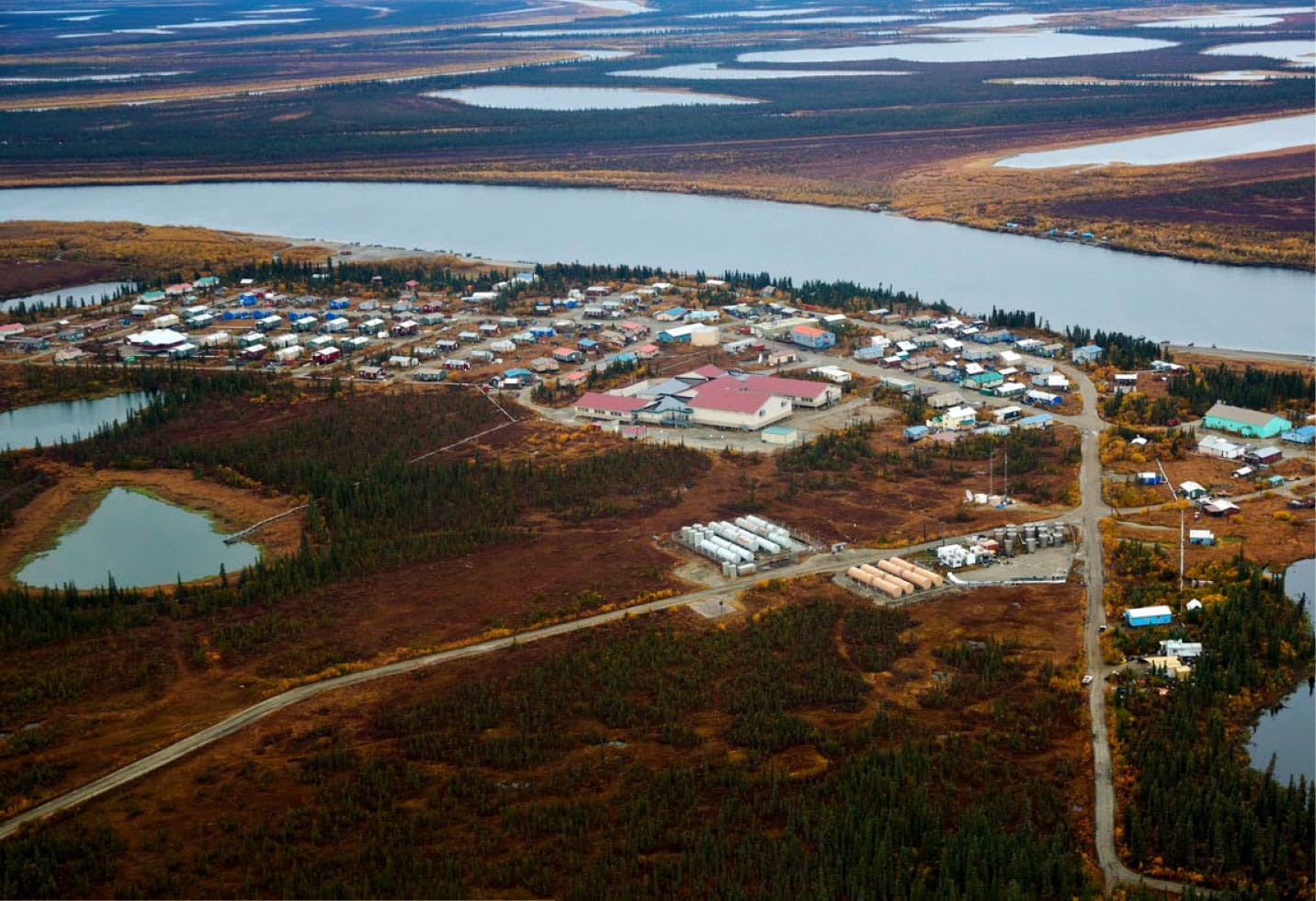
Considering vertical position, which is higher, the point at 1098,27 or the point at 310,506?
the point at 1098,27

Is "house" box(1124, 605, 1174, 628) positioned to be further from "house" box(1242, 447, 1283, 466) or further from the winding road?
"house" box(1242, 447, 1283, 466)

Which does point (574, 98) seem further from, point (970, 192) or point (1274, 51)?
point (1274, 51)

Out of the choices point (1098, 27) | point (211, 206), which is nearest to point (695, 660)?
point (211, 206)

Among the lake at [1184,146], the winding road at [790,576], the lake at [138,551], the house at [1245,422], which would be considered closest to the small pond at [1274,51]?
the lake at [1184,146]

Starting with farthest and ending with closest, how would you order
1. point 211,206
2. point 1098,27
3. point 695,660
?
point 1098,27
point 211,206
point 695,660

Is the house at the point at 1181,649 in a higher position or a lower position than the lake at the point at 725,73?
lower

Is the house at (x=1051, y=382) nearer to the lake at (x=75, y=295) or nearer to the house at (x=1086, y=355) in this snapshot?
the house at (x=1086, y=355)

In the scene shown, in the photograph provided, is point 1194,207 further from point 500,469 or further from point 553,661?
point 553,661
